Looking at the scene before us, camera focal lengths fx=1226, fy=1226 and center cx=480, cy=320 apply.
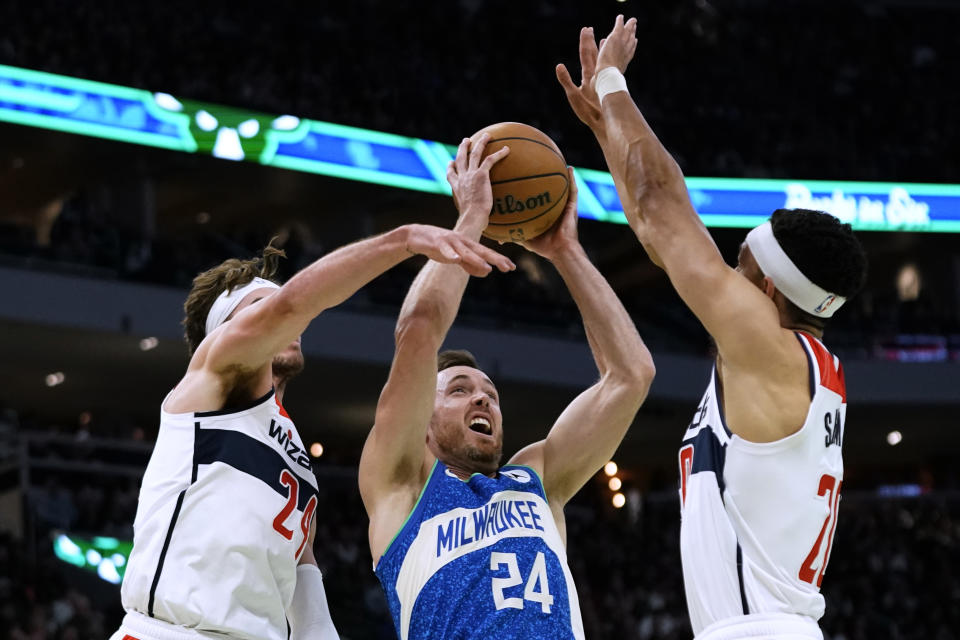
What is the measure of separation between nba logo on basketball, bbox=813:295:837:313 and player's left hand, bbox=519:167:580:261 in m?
1.19

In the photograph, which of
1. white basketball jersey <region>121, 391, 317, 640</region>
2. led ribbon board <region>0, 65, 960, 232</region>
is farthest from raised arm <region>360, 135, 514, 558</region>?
led ribbon board <region>0, 65, 960, 232</region>

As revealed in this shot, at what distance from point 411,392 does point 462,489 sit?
42 cm

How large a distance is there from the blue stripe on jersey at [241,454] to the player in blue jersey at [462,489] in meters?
0.36

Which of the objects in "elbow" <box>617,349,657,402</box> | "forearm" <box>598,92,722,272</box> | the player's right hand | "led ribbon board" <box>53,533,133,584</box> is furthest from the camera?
"led ribbon board" <box>53,533,133,584</box>

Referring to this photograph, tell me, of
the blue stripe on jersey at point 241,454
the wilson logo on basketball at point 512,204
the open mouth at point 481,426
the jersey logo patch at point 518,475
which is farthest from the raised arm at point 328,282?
the jersey logo patch at point 518,475

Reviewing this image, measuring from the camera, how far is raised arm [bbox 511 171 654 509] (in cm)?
453

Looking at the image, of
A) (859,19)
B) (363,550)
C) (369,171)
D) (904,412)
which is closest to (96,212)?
(369,171)

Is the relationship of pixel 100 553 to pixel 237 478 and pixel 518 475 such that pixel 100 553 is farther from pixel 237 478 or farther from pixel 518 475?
pixel 237 478

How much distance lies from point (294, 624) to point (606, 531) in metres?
16.0

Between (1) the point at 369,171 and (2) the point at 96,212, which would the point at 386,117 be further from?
(2) the point at 96,212

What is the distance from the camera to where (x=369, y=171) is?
20234 mm

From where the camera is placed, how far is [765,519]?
3629 mm

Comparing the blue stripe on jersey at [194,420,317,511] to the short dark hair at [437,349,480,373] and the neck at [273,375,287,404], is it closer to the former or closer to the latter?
the neck at [273,375,287,404]

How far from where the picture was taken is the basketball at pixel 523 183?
4.47m
